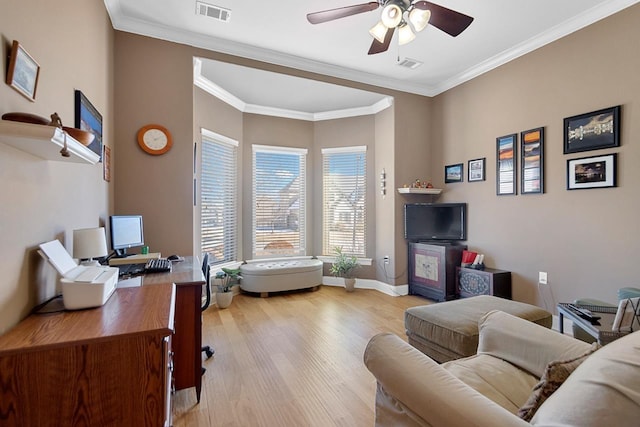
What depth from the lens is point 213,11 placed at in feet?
9.07

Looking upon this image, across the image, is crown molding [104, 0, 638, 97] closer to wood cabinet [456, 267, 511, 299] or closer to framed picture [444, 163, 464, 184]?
framed picture [444, 163, 464, 184]

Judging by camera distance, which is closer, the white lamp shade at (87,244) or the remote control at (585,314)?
the white lamp shade at (87,244)

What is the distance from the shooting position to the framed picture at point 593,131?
105 inches

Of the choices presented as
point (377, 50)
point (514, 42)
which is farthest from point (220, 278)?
point (514, 42)

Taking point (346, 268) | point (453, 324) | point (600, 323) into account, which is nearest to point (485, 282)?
point (600, 323)

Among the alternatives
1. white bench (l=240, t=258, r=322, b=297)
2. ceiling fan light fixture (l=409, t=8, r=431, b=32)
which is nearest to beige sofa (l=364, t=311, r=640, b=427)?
ceiling fan light fixture (l=409, t=8, r=431, b=32)

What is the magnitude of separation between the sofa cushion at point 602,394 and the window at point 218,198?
152 inches

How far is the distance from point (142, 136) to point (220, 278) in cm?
200

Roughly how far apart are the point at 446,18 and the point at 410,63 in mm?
1651

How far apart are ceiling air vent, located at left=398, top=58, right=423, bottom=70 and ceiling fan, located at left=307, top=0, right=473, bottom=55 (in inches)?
56.2

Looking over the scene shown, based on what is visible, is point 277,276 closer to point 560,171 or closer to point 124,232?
point 124,232

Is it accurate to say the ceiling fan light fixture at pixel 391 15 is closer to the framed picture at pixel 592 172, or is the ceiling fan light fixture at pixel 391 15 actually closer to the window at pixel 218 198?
the framed picture at pixel 592 172

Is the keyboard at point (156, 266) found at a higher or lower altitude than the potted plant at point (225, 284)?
higher

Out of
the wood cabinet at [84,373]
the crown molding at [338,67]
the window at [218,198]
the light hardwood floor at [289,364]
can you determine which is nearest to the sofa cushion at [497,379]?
the light hardwood floor at [289,364]
